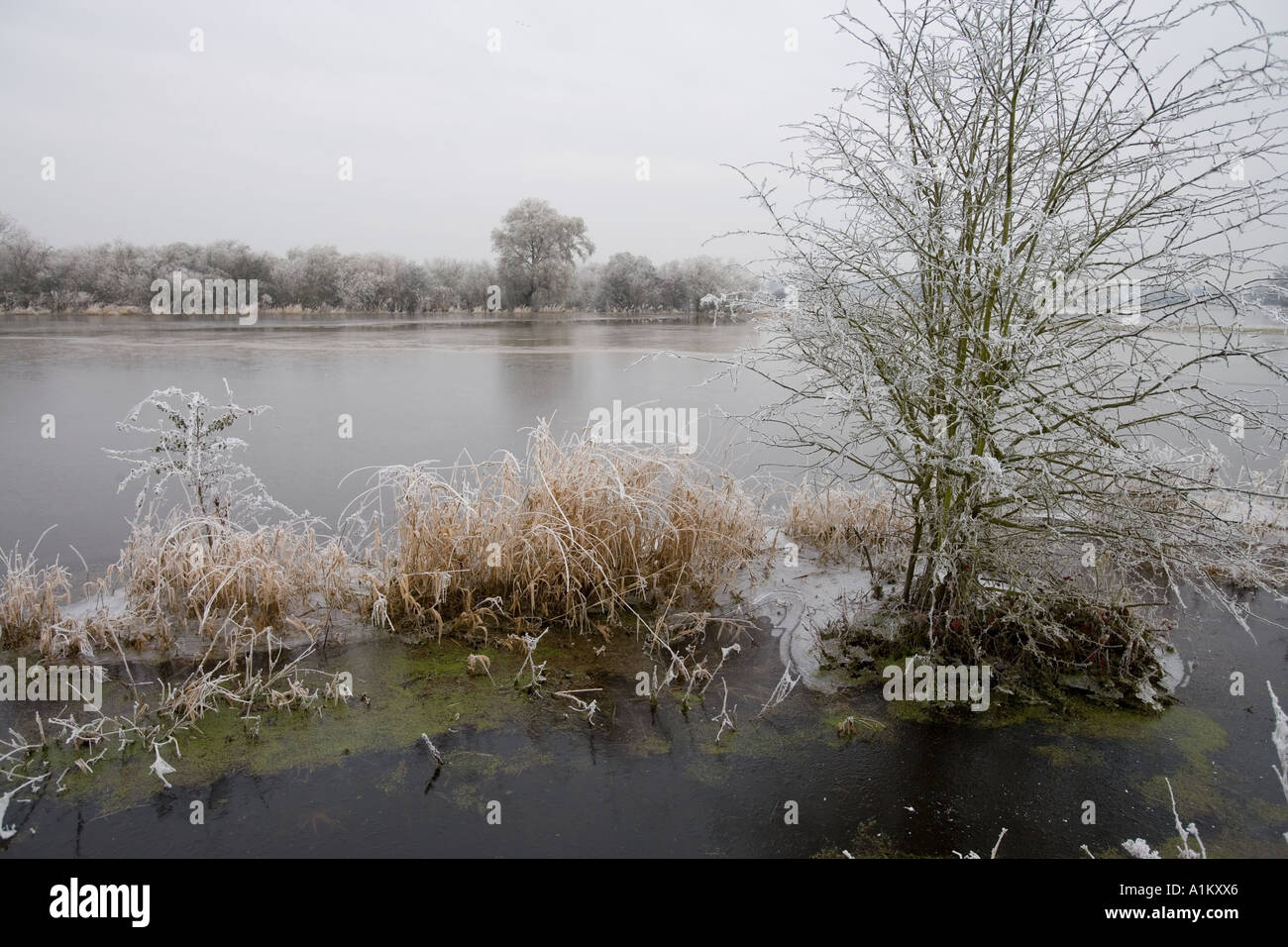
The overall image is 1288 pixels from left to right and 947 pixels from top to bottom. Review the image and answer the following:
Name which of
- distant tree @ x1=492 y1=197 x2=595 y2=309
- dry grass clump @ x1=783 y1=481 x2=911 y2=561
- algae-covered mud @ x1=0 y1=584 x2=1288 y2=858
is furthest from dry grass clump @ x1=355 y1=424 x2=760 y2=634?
distant tree @ x1=492 y1=197 x2=595 y2=309

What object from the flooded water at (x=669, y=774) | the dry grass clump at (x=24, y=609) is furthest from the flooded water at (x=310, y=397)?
the flooded water at (x=669, y=774)

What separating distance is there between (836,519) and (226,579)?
4719 millimetres

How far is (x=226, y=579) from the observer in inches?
187

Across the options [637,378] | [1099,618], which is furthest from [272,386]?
[1099,618]

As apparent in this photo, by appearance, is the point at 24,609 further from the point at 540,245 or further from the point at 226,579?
the point at 540,245

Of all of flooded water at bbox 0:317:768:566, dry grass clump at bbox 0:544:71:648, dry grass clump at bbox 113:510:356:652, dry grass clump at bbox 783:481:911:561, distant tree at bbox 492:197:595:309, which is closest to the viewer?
dry grass clump at bbox 0:544:71:648

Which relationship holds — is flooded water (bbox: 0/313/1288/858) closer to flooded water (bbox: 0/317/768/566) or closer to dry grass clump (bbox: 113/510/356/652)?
dry grass clump (bbox: 113/510/356/652)

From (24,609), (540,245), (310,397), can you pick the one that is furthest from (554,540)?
(540,245)

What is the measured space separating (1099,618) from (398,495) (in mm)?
4496

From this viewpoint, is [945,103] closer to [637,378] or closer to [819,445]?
[819,445]

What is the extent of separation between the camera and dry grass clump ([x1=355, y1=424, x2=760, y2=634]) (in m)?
5.08

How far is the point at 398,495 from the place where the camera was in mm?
5594

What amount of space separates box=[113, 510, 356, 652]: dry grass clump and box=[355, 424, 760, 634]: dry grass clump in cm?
37

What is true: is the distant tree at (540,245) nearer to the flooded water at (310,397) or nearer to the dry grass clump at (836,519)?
the flooded water at (310,397)
